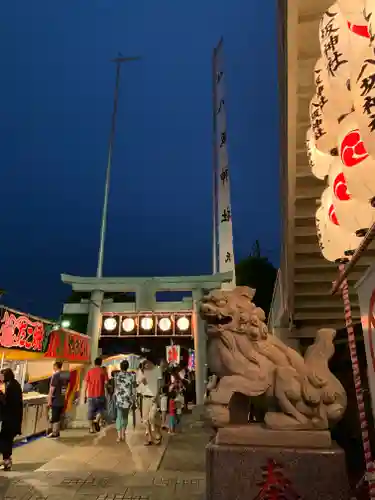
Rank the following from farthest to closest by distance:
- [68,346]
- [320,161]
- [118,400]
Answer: [68,346] < [118,400] < [320,161]

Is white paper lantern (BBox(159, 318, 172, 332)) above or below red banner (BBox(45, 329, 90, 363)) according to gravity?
above

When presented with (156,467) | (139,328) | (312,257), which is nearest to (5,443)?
(156,467)

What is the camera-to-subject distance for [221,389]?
396 cm

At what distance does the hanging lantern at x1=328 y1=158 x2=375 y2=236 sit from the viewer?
3.37m

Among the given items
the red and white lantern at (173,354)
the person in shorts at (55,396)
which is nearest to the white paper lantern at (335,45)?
the person in shorts at (55,396)

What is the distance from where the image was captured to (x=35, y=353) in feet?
29.8

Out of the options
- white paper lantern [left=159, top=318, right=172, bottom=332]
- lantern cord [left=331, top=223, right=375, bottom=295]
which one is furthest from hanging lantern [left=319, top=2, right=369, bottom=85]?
white paper lantern [left=159, top=318, right=172, bottom=332]

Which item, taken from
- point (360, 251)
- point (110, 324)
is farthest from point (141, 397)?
point (360, 251)

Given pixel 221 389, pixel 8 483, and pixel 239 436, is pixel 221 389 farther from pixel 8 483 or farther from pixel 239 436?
pixel 8 483

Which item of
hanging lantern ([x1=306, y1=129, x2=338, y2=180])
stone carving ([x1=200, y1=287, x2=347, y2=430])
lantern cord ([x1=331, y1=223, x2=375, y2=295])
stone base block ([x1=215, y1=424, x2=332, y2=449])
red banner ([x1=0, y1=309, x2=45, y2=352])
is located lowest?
stone base block ([x1=215, y1=424, x2=332, y2=449])

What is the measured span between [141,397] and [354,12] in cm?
999

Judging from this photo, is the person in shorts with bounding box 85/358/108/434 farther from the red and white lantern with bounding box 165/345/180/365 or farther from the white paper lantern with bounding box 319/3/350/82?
the red and white lantern with bounding box 165/345/180/365

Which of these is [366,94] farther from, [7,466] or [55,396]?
[55,396]

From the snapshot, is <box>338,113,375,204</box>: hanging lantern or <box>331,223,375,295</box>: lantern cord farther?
<box>338,113,375,204</box>: hanging lantern
